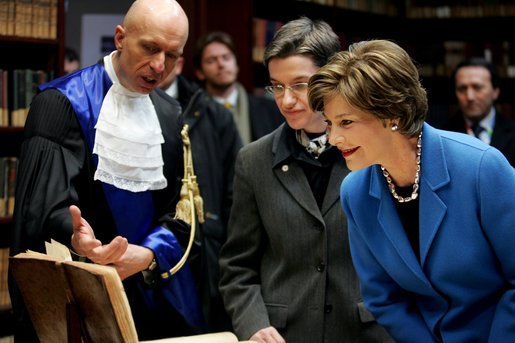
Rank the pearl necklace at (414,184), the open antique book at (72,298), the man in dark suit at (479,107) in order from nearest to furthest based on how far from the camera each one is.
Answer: the open antique book at (72,298), the pearl necklace at (414,184), the man in dark suit at (479,107)

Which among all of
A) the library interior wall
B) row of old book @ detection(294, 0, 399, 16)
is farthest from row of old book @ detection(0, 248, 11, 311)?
row of old book @ detection(294, 0, 399, 16)

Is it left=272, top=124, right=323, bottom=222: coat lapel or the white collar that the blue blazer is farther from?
the white collar

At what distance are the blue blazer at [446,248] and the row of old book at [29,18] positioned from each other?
9.08ft

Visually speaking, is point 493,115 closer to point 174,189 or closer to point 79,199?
point 174,189

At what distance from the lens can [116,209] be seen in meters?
2.61

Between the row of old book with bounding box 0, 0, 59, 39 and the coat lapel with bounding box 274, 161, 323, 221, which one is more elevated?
the row of old book with bounding box 0, 0, 59, 39

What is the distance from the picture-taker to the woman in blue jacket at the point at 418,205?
2053 mm

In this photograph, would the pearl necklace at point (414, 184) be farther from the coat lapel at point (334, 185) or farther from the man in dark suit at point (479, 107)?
the man in dark suit at point (479, 107)

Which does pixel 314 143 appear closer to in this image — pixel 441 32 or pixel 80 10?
pixel 80 10

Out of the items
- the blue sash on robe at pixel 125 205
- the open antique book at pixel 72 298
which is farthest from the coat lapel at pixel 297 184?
the open antique book at pixel 72 298

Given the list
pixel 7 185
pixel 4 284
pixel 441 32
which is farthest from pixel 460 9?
pixel 4 284

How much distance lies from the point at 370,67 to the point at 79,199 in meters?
1.01

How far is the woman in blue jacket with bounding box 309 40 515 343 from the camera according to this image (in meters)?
2.05

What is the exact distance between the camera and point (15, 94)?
4469 mm
